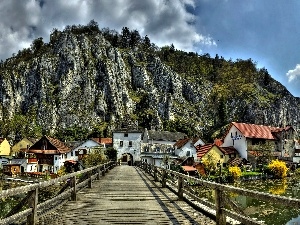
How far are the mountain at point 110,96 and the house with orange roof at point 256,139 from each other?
1645 inches

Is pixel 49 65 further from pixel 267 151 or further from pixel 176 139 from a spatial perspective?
pixel 267 151

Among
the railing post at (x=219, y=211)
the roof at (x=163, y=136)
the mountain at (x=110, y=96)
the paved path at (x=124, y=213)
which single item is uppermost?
the mountain at (x=110, y=96)

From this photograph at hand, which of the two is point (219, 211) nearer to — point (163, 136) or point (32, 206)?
point (32, 206)

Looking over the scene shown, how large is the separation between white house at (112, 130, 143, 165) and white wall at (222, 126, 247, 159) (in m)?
23.5

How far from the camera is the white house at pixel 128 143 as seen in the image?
277ft

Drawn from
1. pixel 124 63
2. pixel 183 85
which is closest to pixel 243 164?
pixel 183 85

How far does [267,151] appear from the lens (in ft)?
243

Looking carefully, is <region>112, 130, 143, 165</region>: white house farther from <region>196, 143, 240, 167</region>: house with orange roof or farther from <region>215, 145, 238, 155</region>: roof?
<region>215, 145, 238, 155</region>: roof

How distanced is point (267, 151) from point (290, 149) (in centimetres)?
1645

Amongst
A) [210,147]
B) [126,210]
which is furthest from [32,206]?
[210,147]

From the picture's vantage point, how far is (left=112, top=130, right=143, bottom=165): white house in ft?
277

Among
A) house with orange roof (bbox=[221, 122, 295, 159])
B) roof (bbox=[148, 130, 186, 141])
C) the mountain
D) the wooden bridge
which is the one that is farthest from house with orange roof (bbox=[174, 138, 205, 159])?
the wooden bridge

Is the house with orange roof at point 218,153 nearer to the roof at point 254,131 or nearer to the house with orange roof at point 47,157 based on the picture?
the roof at point 254,131

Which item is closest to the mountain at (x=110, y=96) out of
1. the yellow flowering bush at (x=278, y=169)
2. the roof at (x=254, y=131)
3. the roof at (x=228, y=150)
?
Result: the roof at (x=254, y=131)
